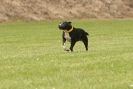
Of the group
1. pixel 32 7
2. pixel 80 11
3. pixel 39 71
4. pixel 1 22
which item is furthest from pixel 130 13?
pixel 39 71

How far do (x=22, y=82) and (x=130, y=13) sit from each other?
5623 cm

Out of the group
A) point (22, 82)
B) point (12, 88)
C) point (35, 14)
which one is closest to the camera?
point (12, 88)

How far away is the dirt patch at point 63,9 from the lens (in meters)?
60.1

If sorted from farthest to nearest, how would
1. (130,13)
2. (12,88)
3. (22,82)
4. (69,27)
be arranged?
(130,13) < (69,27) < (22,82) < (12,88)

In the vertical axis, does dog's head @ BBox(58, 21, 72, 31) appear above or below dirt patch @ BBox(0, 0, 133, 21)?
above

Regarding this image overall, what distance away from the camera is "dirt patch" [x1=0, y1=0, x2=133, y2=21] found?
6009 cm

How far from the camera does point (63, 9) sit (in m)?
64.2

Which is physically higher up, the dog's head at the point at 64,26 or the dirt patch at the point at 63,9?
the dog's head at the point at 64,26

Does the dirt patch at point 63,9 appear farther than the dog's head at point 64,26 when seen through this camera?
Yes

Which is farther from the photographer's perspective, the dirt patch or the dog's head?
the dirt patch

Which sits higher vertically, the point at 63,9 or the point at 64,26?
the point at 64,26

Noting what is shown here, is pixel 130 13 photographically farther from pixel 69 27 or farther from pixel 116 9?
pixel 69 27

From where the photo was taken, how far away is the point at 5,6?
200ft

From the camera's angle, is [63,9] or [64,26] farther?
[63,9]
